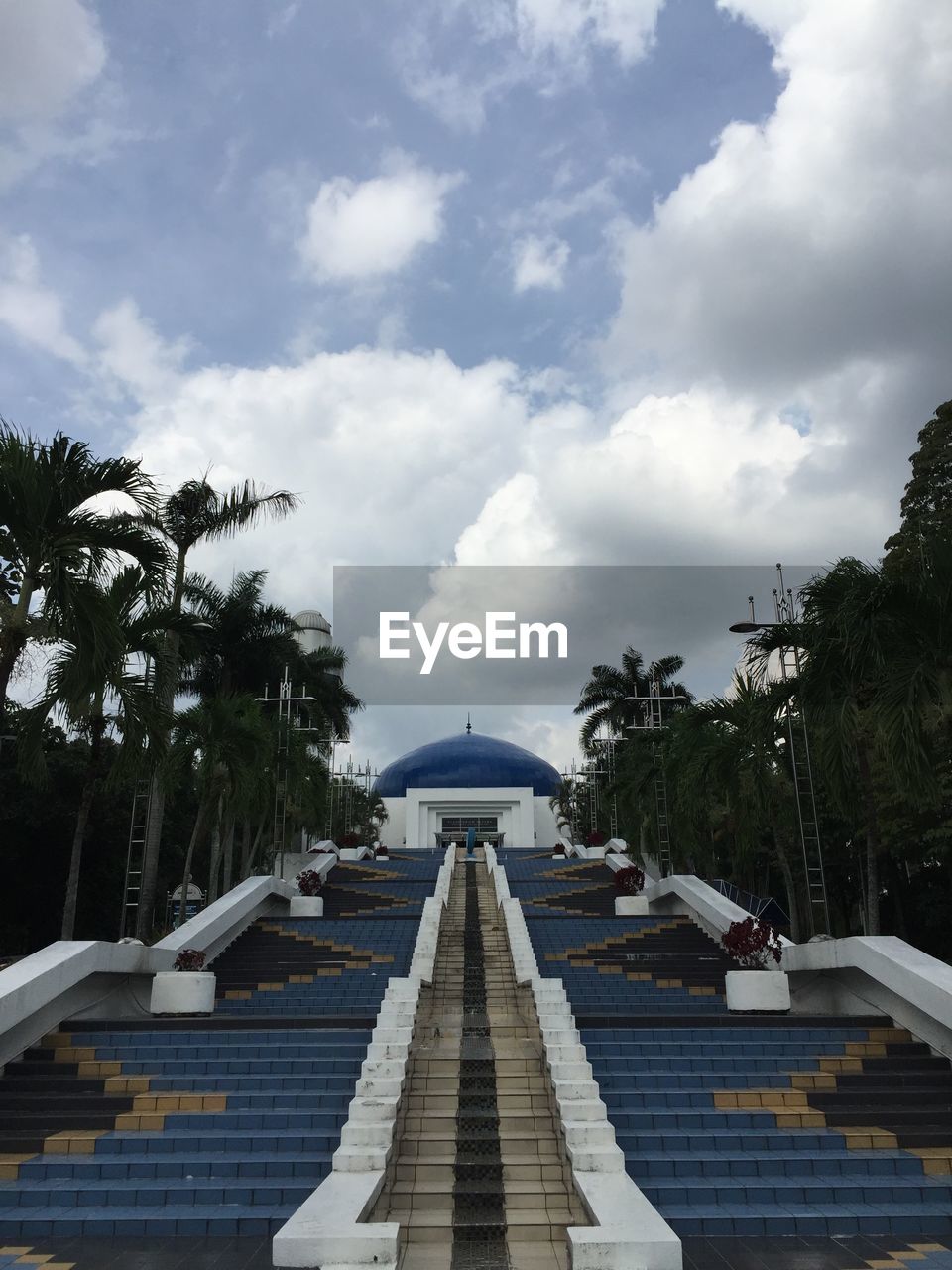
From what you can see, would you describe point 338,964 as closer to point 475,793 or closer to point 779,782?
point 779,782

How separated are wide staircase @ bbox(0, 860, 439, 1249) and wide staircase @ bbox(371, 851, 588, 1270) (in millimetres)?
762

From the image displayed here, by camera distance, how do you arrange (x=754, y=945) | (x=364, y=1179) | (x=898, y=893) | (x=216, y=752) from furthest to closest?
(x=898, y=893)
(x=216, y=752)
(x=754, y=945)
(x=364, y=1179)

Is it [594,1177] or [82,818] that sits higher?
[82,818]

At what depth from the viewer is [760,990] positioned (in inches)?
475

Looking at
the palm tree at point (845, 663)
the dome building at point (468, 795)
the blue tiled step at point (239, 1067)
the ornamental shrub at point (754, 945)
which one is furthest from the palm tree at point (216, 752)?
the dome building at point (468, 795)

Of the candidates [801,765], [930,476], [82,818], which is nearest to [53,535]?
[82,818]

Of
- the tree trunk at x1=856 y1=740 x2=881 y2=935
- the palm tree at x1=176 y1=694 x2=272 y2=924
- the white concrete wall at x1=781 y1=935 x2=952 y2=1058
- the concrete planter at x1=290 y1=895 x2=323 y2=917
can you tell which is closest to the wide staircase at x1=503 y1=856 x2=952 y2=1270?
the white concrete wall at x1=781 y1=935 x2=952 y2=1058

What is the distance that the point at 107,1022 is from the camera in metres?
11.0

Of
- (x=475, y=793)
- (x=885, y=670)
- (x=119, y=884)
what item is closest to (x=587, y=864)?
(x=119, y=884)

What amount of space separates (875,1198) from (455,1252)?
132 inches

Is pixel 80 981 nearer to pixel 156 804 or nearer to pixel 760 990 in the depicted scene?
pixel 156 804

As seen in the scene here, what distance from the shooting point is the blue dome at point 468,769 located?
2886 inches

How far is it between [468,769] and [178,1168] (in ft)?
217

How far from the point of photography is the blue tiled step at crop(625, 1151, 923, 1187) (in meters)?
7.93
